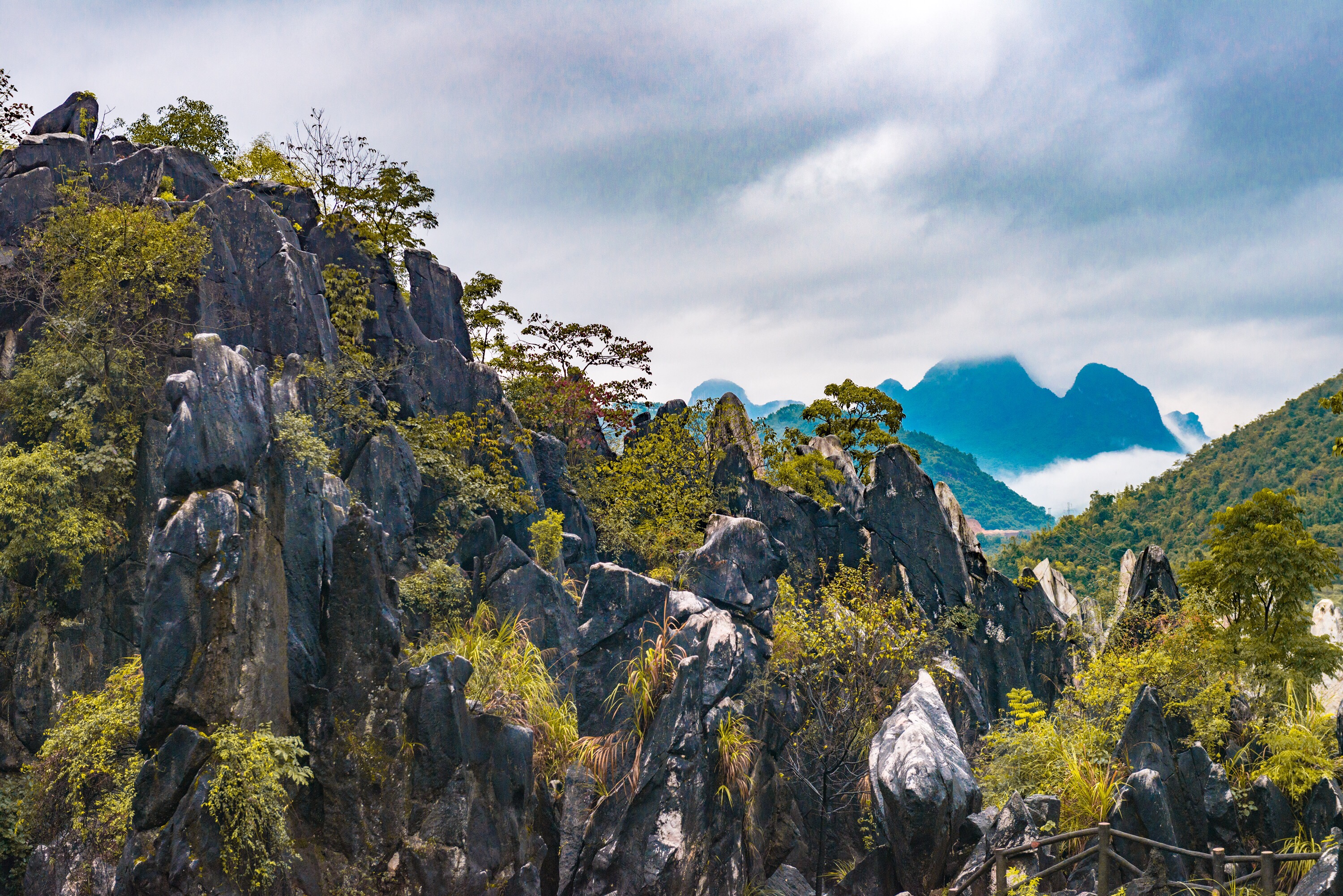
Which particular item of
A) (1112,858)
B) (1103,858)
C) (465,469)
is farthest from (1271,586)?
(465,469)

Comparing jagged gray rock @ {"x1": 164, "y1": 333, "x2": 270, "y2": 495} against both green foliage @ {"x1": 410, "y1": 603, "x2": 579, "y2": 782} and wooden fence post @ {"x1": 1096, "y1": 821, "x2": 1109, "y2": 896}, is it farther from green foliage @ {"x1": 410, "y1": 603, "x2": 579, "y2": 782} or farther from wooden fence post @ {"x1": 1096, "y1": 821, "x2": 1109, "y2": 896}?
wooden fence post @ {"x1": 1096, "y1": 821, "x2": 1109, "y2": 896}

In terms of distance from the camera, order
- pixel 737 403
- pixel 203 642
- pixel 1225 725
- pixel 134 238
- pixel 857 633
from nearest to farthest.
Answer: pixel 203 642 < pixel 857 633 < pixel 1225 725 < pixel 134 238 < pixel 737 403

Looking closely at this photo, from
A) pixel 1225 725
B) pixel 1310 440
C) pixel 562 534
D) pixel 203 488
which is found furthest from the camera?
pixel 1310 440

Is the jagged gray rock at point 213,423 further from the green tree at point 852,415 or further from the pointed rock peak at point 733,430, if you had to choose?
the green tree at point 852,415

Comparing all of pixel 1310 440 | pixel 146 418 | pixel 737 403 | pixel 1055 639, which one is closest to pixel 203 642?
pixel 146 418

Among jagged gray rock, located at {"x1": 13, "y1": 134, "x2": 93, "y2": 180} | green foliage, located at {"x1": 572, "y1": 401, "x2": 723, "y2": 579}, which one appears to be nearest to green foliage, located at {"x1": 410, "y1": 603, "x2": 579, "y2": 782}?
green foliage, located at {"x1": 572, "y1": 401, "x2": 723, "y2": 579}

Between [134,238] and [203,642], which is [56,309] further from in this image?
[203,642]

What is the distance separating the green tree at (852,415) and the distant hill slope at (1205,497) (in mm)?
36988

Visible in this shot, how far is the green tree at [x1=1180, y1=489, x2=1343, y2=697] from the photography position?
15305mm

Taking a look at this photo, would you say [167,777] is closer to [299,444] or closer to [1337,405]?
[299,444]

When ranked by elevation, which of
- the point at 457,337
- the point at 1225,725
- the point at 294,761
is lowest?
the point at 1225,725

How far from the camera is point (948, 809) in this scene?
815 cm

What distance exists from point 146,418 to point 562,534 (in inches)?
320

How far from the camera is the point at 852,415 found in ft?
93.6
